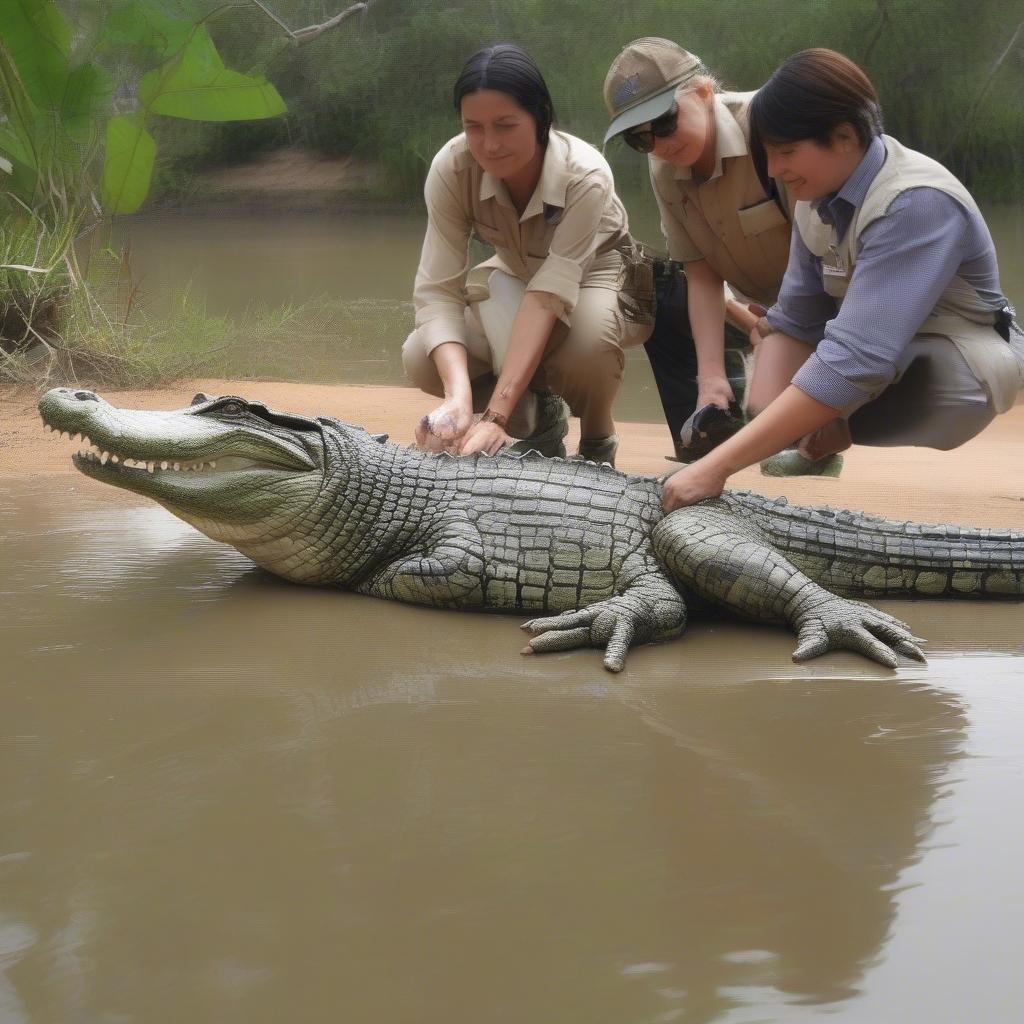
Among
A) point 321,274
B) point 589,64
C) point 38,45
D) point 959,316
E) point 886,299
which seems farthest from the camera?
Answer: point 321,274

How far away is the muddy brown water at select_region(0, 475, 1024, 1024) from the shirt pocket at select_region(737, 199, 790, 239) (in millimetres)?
1416

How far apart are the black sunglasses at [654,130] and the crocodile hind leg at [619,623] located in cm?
128

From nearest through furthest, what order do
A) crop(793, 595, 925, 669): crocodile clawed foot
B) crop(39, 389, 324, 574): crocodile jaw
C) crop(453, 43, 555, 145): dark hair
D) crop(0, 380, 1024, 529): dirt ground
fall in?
crop(793, 595, 925, 669): crocodile clawed foot < crop(39, 389, 324, 574): crocodile jaw < crop(453, 43, 555, 145): dark hair < crop(0, 380, 1024, 529): dirt ground

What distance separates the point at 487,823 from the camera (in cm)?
178

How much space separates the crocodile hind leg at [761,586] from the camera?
2.57m

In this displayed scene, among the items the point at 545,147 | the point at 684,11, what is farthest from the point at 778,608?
the point at 684,11

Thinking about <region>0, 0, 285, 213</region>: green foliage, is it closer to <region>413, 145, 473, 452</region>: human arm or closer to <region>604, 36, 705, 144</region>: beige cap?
<region>413, 145, 473, 452</region>: human arm

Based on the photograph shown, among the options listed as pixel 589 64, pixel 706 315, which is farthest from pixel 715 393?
pixel 589 64

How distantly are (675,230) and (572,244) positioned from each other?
37 centimetres

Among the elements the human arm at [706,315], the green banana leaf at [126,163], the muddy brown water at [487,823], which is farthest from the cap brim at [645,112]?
the green banana leaf at [126,163]

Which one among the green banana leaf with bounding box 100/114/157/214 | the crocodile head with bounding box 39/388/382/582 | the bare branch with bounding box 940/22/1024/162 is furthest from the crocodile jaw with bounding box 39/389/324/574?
the bare branch with bounding box 940/22/1024/162

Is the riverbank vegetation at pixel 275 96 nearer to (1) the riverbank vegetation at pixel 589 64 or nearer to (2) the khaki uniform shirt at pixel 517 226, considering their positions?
(1) the riverbank vegetation at pixel 589 64

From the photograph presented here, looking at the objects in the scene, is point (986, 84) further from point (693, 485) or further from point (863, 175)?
point (693, 485)

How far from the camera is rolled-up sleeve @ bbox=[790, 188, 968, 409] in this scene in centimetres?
267
